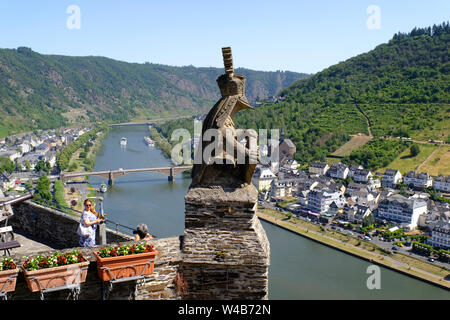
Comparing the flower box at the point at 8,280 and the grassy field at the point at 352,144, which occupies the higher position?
the flower box at the point at 8,280

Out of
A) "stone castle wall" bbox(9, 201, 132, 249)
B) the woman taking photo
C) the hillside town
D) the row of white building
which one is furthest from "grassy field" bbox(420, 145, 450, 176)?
the woman taking photo

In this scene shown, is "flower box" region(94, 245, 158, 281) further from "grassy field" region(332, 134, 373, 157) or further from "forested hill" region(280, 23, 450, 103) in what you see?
"forested hill" region(280, 23, 450, 103)

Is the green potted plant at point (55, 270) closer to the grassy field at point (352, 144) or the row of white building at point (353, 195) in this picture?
the row of white building at point (353, 195)

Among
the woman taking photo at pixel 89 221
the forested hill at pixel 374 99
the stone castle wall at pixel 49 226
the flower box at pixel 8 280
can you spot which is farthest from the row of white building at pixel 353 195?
the flower box at pixel 8 280

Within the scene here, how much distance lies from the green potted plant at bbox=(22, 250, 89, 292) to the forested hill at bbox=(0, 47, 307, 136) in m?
95.5

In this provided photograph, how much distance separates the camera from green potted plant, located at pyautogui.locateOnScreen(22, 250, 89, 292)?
3.43 metres

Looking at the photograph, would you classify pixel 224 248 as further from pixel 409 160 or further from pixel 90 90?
pixel 90 90

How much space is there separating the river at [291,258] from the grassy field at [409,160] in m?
23.0

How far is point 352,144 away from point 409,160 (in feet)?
33.4

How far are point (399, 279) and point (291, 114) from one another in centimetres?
5636

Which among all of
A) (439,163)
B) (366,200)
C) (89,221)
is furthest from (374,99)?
(89,221)

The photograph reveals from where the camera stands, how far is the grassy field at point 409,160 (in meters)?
48.5

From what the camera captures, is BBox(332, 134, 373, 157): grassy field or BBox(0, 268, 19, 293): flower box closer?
BBox(0, 268, 19, 293): flower box

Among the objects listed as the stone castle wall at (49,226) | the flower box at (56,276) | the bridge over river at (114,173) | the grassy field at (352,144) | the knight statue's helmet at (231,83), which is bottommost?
the bridge over river at (114,173)
